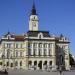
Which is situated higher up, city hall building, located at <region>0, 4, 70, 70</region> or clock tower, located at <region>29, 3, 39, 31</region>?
clock tower, located at <region>29, 3, 39, 31</region>

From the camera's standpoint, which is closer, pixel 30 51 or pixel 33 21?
pixel 30 51

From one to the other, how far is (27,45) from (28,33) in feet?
17.0

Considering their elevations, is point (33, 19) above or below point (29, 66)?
above

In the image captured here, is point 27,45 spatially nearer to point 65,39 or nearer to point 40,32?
point 40,32

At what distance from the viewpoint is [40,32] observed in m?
123

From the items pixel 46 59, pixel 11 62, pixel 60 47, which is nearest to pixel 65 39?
pixel 60 47

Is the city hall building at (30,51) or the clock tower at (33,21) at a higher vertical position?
the clock tower at (33,21)

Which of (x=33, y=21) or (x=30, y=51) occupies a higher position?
(x=33, y=21)

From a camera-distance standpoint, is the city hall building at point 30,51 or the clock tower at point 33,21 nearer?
the city hall building at point 30,51

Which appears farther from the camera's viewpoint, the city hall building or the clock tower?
the clock tower

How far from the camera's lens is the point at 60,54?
126 meters

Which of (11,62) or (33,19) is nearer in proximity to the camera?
(11,62)

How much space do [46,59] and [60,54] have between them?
23.2ft

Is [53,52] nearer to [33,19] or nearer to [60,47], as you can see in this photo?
[60,47]
